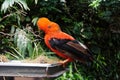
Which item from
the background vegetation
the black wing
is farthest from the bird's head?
the background vegetation

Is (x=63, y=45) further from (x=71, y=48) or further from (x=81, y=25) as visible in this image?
(x=81, y=25)

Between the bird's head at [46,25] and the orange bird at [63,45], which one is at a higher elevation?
the bird's head at [46,25]

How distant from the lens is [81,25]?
539 centimetres

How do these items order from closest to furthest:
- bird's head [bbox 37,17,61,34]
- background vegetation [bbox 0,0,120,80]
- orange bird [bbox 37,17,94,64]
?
1. bird's head [bbox 37,17,61,34]
2. orange bird [bbox 37,17,94,64]
3. background vegetation [bbox 0,0,120,80]

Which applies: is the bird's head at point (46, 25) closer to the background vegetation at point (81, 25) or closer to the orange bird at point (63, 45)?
the orange bird at point (63, 45)

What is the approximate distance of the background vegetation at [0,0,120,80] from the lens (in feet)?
16.9

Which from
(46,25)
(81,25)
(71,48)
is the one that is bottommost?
(81,25)

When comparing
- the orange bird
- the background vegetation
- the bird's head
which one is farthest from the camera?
the background vegetation

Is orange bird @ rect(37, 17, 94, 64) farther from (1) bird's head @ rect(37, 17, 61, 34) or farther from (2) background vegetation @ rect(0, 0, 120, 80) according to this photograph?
(2) background vegetation @ rect(0, 0, 120, 80)

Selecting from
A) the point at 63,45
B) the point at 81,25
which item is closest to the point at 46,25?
the point at 63,45

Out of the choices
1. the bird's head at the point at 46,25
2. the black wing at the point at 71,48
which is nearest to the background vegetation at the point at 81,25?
the black wing at the point at 71,48

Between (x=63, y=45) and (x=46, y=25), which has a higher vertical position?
(x=46, y=25)

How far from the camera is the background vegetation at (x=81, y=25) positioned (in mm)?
5141

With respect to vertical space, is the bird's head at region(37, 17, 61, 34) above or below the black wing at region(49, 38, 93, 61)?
above
